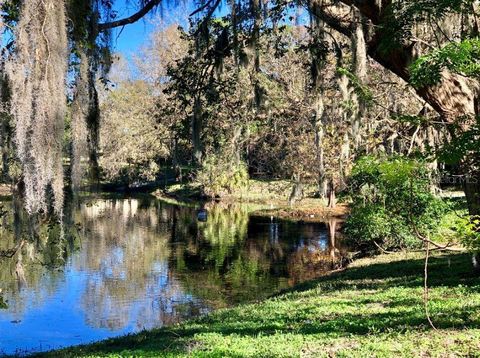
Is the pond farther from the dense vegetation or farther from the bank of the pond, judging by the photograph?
the bank of the pond

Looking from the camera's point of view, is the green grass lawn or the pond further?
the pond

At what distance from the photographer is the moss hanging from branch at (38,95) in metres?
4.39

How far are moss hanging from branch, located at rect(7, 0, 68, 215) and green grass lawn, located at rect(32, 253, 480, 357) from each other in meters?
2.11

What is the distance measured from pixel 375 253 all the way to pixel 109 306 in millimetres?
7124

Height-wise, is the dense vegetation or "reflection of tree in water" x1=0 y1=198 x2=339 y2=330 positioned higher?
the dense vegetation

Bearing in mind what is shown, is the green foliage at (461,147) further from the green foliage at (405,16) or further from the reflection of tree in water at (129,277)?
the reflection of tree in water at (129,277)

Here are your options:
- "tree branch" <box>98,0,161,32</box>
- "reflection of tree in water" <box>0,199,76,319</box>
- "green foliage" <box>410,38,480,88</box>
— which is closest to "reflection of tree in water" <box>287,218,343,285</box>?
"reflection of tree in water" <box>0,199,76,319</box>

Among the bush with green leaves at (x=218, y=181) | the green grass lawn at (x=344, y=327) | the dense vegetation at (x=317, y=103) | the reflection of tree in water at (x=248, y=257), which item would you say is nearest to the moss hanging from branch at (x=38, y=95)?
the dense vegetation at (x=317, y=103)

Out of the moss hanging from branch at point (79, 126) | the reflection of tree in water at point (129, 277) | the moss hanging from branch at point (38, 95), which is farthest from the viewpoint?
the reflection of tree in water at point (129, 277)

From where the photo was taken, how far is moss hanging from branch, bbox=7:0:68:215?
4395mm

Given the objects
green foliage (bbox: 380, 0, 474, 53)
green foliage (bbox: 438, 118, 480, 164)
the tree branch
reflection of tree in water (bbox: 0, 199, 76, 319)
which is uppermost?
the tree branch

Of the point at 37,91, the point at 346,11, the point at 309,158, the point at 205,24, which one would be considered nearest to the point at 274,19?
the point at 205,24

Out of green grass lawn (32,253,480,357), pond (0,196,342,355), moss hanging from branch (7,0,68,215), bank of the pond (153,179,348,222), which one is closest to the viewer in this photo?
moss hanging from branch (7,0,68,215)

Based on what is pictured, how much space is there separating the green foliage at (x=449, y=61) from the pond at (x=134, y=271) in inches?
140
